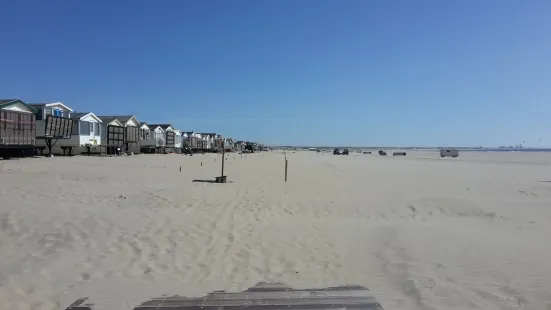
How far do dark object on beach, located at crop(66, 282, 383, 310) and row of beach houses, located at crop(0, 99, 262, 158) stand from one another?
17.9 metres

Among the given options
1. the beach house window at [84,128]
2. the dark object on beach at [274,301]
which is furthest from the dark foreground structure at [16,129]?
the dark object on beach at [274,301]

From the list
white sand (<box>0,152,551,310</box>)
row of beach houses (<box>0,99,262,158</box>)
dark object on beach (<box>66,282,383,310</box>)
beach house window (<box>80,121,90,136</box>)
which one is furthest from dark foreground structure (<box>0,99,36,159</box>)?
dark object on beach (<box>66,282,383,310</box>)

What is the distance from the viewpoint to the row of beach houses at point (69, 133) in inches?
1474

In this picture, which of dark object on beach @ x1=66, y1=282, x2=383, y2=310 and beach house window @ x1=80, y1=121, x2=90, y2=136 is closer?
dark object on beach @ x1=66, y1=282, x2=383, y2=310

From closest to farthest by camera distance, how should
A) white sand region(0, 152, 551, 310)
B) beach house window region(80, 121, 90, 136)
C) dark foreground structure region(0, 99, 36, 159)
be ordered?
white sand region(0, 152, 551, 310)
dark foreground structure region(0, 99, 36, 159)
beach house window region(80, 121, 90, 136)

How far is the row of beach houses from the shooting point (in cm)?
3744

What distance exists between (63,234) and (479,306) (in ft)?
26.7

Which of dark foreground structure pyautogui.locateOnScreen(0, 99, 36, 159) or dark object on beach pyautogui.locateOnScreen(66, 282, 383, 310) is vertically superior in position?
dark foreground structure pyautogui.locateOnScreen(0, 99, 36, 159)

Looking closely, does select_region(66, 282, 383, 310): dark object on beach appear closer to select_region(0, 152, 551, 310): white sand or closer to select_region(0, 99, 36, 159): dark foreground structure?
select_region(0, 152, 551, 310): white sand

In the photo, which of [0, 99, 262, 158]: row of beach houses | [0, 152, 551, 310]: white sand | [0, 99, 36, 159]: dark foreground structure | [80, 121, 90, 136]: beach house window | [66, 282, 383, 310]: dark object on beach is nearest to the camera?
[66, 282, 383, 310]: dark object on beach

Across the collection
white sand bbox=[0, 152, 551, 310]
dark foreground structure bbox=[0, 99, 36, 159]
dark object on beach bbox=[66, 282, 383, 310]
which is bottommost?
white sand bbox=[0, 152, 551, 310]

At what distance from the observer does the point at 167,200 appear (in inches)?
541

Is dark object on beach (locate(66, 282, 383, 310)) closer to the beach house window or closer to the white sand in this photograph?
the white sand

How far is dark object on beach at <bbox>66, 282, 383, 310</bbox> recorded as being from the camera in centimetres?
443
